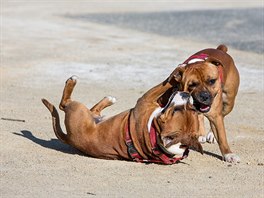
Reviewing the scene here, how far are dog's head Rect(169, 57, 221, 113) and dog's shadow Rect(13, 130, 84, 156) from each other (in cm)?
132

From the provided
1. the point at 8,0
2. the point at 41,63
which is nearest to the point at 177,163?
the point at 41,63

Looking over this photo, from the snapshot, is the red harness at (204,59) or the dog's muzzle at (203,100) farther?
the red harness at (204,59)

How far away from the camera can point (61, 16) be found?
25906 mm

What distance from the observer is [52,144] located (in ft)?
30.7

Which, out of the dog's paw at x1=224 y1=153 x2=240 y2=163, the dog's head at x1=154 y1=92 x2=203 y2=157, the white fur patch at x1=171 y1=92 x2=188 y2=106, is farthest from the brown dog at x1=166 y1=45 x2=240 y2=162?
the dog's head at x1=154 y1=92 x2=203 y2=157

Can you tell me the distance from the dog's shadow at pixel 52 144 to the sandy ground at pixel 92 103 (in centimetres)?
1

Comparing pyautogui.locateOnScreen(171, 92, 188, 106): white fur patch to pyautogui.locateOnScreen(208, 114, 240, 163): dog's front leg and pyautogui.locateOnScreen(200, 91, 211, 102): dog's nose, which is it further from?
pyautogui.locateOnScreen(208, 114, 240, 163): dog's front leg

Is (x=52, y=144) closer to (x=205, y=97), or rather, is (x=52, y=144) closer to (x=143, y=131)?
(x=143, y=131)

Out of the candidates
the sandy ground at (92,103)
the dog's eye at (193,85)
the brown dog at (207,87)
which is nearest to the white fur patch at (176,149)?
the sandy ground at (92,103)

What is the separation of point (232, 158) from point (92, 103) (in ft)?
12.4

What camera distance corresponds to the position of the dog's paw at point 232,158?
8648 millimetres

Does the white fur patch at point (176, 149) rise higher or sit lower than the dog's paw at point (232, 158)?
higher

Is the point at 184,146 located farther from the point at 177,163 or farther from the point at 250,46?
the point at 250,46

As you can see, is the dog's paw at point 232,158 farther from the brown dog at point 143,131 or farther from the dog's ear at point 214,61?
the dog's ear at point 214,61
